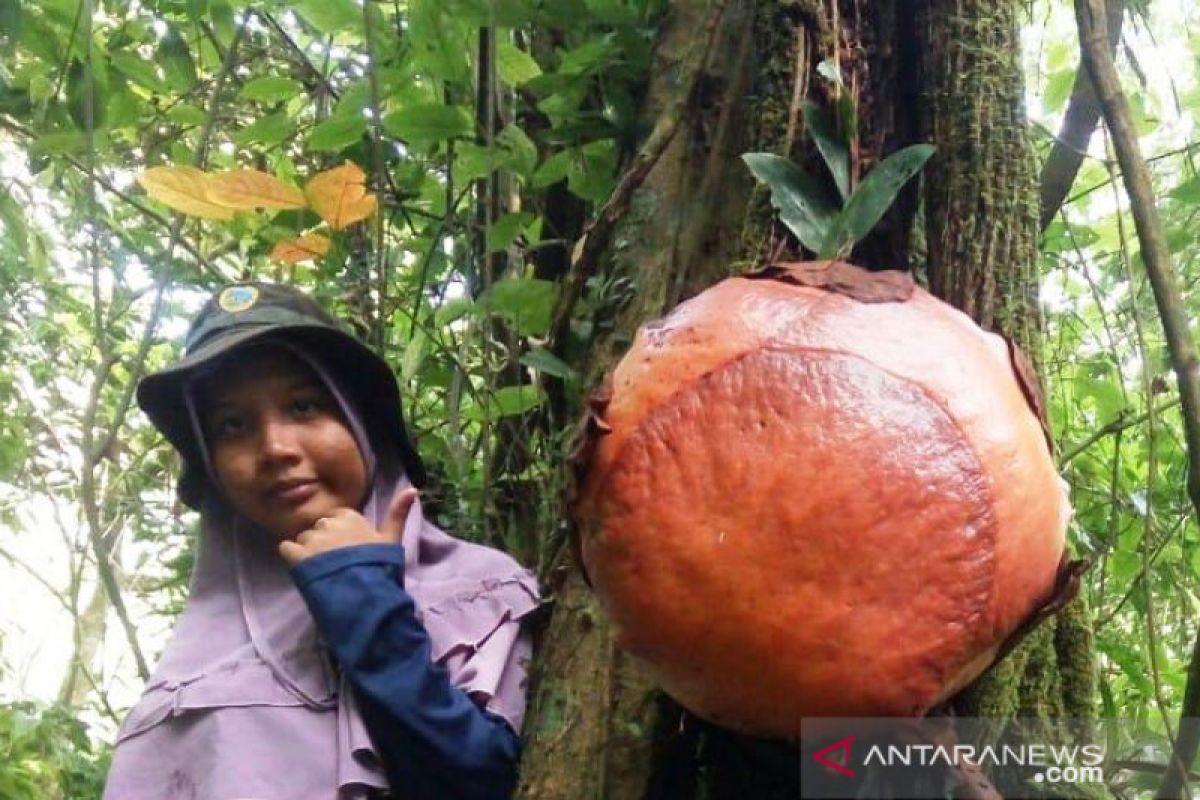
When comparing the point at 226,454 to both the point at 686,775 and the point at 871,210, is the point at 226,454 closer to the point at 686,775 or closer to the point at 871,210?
the point at 686,775

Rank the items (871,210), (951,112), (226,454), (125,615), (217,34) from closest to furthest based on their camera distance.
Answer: (871,210)
(951,112)
(226,454)
(125,615)
(217,34)

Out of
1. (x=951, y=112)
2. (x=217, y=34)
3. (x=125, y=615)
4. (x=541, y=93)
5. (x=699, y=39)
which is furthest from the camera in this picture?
(x=217, y=34)

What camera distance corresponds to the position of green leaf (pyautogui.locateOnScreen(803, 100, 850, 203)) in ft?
2.96

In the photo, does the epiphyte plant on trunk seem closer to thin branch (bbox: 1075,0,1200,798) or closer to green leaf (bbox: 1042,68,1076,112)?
thin branch (bbox: 1075,0,1200,798)

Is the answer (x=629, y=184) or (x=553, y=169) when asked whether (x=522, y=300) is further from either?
(x=629, y=184)

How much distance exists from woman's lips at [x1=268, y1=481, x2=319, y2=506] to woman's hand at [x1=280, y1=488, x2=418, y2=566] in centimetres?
4

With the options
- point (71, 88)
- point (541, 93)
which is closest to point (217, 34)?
point (71, 88)

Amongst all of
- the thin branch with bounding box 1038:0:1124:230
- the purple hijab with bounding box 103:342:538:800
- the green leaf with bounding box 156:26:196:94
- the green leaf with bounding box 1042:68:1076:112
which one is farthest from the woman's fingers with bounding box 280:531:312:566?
the green leaf with bounding box 1042:68:1076:112

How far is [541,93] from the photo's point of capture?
4.92 feet

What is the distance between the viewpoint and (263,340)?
1373 millimetres

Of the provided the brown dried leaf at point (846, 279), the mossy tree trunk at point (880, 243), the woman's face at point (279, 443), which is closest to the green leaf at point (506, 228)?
the woman's face at point (279, 443)

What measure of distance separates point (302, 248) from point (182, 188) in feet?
0.77

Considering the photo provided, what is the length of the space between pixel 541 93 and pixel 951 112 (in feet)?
2.18

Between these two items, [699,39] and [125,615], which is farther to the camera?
[125,615]
